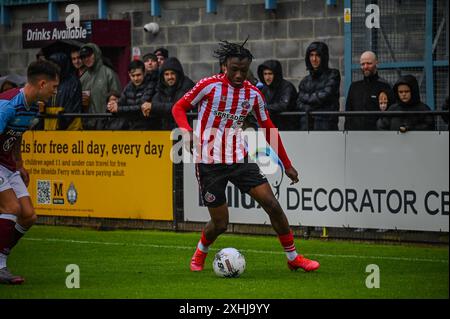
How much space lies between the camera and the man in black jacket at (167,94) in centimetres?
1593

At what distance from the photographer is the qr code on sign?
1703cm

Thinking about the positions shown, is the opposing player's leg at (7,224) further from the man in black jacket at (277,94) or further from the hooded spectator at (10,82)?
the hooded spectator at (10,82)

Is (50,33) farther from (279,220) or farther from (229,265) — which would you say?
(229,265)

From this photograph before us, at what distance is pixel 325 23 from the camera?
18.0m

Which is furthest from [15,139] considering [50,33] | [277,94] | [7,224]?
[50,33]

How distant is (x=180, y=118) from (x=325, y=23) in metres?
6.97

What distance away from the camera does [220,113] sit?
1173 centimetres

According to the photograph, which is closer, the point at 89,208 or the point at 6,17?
the point at 89,208

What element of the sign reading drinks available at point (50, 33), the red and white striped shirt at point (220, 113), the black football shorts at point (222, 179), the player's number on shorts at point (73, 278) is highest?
the sign reading drinks available at point (50, 33)

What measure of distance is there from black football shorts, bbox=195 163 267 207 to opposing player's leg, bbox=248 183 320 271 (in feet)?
0.30

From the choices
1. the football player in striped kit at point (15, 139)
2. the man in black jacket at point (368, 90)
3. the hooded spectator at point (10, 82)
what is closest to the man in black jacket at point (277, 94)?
the man in black jacket at point (368, 90)

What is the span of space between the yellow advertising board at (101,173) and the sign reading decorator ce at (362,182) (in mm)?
1251
